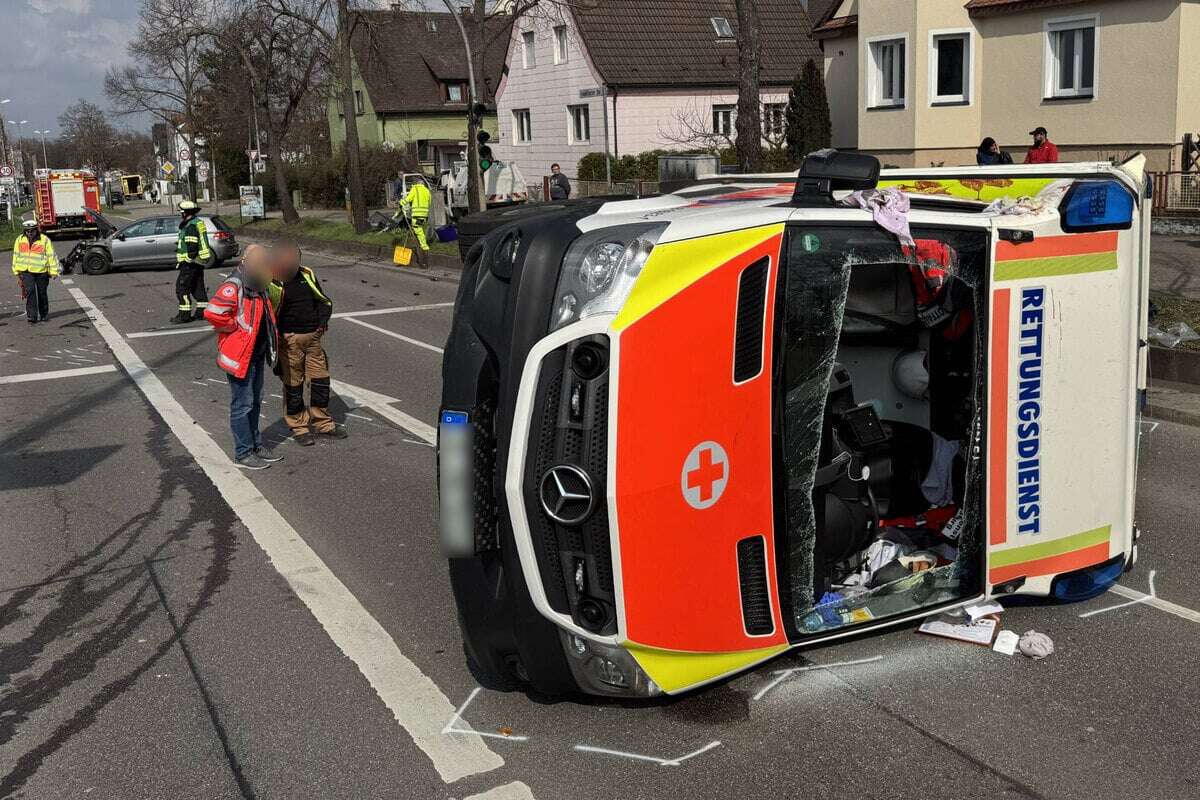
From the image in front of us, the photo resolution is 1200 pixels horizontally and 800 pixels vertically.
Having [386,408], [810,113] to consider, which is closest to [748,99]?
[386,408]

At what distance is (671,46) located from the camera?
139 feet

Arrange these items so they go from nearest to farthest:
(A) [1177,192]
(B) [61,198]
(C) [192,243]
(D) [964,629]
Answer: (D) [964,629], (C) [192,243], (A) [1177,192], (B) [61,198]

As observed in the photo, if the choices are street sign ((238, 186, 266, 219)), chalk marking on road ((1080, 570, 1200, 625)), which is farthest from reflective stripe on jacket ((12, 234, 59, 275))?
street sign ((238, 186, 266, 219))

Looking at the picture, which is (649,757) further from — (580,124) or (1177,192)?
(580,124)

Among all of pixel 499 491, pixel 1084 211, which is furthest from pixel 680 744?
pixel 1084 211

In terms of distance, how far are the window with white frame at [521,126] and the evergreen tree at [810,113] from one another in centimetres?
1635

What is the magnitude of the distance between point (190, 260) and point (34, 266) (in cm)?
236

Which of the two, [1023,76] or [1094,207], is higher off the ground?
[1023,76]

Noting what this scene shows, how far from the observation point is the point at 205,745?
4.46 metres

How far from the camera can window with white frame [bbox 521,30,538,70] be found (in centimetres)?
4558

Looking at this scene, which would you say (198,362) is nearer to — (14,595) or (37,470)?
(37,470)

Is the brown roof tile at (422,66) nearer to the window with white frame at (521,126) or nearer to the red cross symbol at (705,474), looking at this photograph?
the window with white frame at (521,126)

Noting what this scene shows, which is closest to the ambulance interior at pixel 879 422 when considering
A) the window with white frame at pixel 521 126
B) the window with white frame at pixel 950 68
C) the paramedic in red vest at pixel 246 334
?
the paramedic in red vest at pixel 246 334

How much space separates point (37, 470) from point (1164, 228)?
18.8m
